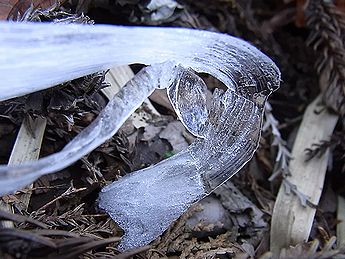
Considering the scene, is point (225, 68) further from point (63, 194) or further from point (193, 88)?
point (63, 194)

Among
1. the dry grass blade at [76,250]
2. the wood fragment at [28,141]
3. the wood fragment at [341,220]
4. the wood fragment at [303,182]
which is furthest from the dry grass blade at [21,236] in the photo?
the wood fragment at [341,220]

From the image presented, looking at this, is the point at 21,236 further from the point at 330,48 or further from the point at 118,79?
the point at 330,48

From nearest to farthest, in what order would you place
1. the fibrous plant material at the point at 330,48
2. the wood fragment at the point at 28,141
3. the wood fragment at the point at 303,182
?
1. the wood fragment at the point at 28,141
2. the wood fragment at the point at 303,182
3. the fibrous plant material at the point at 330,48

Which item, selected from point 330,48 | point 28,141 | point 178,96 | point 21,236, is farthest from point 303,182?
point 21,236

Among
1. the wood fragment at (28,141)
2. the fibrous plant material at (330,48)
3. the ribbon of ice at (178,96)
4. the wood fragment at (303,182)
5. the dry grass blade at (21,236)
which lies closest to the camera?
the dry grass blade at (21,236)

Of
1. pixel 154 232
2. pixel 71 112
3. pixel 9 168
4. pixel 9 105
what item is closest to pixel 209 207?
pixel 154 232

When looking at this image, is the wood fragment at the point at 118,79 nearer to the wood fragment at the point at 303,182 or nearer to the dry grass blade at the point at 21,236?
the wood fragment at the point at 303,182
